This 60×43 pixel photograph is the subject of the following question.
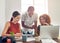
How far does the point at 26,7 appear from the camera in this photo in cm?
342

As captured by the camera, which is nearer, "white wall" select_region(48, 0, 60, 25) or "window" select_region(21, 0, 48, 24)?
"window" select_region(21, 0, 48, 24)

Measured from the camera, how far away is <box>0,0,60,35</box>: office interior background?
3.16 metres

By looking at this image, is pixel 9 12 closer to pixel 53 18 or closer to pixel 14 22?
pixel 14 22

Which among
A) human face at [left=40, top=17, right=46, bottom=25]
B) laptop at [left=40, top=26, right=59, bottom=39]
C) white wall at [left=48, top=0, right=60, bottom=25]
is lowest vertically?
laptop at [left=40, top=26, right=59, bottom=39]

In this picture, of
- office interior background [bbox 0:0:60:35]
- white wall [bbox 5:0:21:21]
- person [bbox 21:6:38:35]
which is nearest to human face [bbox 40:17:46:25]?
person [bbox 21:6:38:35]

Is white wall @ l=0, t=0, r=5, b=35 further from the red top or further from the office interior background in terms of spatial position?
the red top

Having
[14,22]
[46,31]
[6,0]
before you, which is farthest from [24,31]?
[6,0]

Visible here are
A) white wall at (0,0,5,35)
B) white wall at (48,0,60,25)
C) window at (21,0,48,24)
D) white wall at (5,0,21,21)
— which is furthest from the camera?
white wall at (48,0,60,25)

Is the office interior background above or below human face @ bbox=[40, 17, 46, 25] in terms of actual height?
above

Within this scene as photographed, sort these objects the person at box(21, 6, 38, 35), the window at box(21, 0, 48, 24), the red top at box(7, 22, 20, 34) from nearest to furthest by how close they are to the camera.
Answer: the red top at box(7, 22, 20, 34) < the person at box(21, 6, 38, 35) < the window at box(21, 0, 48, 24)

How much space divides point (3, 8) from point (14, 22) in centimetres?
64

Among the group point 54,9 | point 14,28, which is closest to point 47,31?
point 14,28

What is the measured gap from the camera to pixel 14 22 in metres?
2.71

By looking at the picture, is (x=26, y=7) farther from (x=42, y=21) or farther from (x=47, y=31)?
(x=47, y=31)
